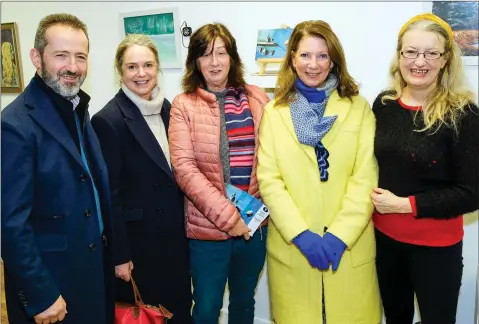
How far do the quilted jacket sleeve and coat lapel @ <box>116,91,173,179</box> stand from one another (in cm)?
5

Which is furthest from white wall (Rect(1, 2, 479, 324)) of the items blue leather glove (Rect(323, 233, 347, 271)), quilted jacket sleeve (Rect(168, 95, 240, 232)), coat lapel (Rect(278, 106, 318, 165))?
blue leather glove (Rect(323, 233, 347, 271))

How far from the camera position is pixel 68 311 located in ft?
5.50

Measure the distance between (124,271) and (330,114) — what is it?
1124 millimetres

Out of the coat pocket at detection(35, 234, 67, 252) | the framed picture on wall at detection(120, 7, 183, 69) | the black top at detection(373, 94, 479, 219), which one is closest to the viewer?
the coat pocket at detection(35, 234, 67, 252)

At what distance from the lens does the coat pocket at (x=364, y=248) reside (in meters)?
1.90

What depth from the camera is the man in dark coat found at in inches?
57.7

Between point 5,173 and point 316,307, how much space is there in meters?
1.33

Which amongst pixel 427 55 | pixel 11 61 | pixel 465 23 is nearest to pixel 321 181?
pixel 427 55

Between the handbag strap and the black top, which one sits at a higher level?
the black top

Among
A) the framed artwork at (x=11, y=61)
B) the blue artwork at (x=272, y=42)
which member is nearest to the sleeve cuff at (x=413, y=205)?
the blue artwork at (x=272, y=42)

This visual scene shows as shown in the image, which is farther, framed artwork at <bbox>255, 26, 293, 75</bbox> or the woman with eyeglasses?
framed artwork at <bbox>255, 26, 293, 75</bbox>

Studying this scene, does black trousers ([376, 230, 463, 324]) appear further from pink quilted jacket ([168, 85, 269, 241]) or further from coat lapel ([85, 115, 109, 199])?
coat lapel ([85, 115, 109, 199])

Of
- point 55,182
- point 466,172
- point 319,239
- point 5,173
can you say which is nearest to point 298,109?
point 319,239

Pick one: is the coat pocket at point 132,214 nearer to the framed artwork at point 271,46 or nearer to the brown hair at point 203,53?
the brown hair at point 203,53
